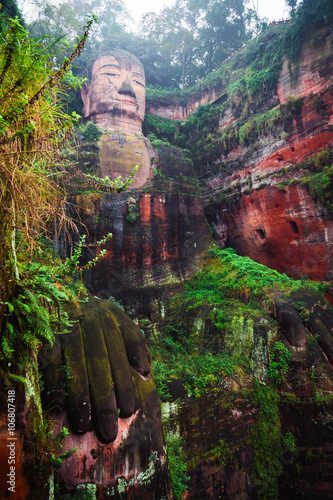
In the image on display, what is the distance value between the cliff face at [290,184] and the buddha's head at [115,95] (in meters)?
6.28

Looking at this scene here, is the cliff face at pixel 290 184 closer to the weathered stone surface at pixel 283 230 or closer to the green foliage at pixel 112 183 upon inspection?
the weathered stone surface at pixel 283 230

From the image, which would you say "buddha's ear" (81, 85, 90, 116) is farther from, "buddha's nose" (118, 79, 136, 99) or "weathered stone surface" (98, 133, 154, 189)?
"weathered stone surface" (98, 133, 154, 189)

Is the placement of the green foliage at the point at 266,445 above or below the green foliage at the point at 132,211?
below

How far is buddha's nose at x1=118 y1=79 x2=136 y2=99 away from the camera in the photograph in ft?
50.7

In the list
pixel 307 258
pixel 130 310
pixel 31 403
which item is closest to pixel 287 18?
pixel 307 258

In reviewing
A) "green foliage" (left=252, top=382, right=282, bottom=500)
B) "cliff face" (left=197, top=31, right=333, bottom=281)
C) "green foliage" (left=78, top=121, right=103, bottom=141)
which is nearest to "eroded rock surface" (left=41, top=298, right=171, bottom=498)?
"green foliage" (left=252, top=382, right=282, bottom=500)

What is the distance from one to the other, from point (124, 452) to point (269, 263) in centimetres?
1208

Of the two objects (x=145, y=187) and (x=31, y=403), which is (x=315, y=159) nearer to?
(x=145, y=187)

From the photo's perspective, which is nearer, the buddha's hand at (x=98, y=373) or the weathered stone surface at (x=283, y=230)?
the buddha's hand at (x=98, y=373)

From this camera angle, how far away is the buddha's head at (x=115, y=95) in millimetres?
15094

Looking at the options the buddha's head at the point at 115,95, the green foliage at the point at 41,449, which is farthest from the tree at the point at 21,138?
the buddha's head at the point at 115,95

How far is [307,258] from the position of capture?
494 inches

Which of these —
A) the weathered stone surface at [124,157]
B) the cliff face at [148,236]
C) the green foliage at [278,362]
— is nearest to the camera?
the green foliage at [278,362]

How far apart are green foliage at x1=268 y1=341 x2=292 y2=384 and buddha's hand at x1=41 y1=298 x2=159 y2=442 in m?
4.65
